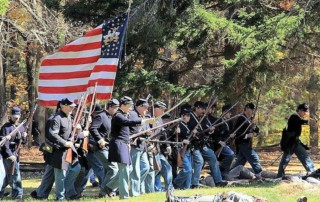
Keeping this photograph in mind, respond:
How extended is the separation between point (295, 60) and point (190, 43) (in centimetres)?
400

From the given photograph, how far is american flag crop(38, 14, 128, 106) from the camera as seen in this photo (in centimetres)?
1193

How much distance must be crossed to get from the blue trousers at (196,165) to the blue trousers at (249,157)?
1503mm

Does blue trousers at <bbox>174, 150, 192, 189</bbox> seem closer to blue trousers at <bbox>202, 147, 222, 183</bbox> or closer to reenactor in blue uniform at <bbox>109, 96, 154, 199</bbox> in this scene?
blue trousers at <bbox>202, 147, 222, 183</bbox>

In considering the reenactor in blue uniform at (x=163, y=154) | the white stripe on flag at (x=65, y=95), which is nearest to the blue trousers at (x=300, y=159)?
the reenactor in blue uniform at (x=163, y=154)

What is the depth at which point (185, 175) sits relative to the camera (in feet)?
44.3

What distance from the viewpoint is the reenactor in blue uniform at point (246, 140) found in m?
14.7

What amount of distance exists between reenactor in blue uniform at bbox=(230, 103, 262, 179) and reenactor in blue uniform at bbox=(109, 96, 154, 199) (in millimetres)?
4304

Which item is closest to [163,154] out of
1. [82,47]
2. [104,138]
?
[104,138]

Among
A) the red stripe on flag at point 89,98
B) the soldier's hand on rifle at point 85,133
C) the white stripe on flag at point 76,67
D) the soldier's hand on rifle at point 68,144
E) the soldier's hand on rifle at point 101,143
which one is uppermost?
the white stripe on flag at point 76,67

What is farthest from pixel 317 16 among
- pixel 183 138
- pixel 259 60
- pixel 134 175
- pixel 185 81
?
pixel 185 81

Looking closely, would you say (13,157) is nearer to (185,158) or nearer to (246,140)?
(185,158)

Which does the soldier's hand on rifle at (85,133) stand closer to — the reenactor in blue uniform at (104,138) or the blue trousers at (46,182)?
the reenactor in blue uniform at (104,138)

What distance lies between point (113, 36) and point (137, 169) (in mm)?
2729

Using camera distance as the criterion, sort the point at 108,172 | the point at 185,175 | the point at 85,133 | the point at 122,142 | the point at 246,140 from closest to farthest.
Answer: the point at 122,142, the point at 85,133, the point at 108,172, the point at 185,175, the point at 246,140
